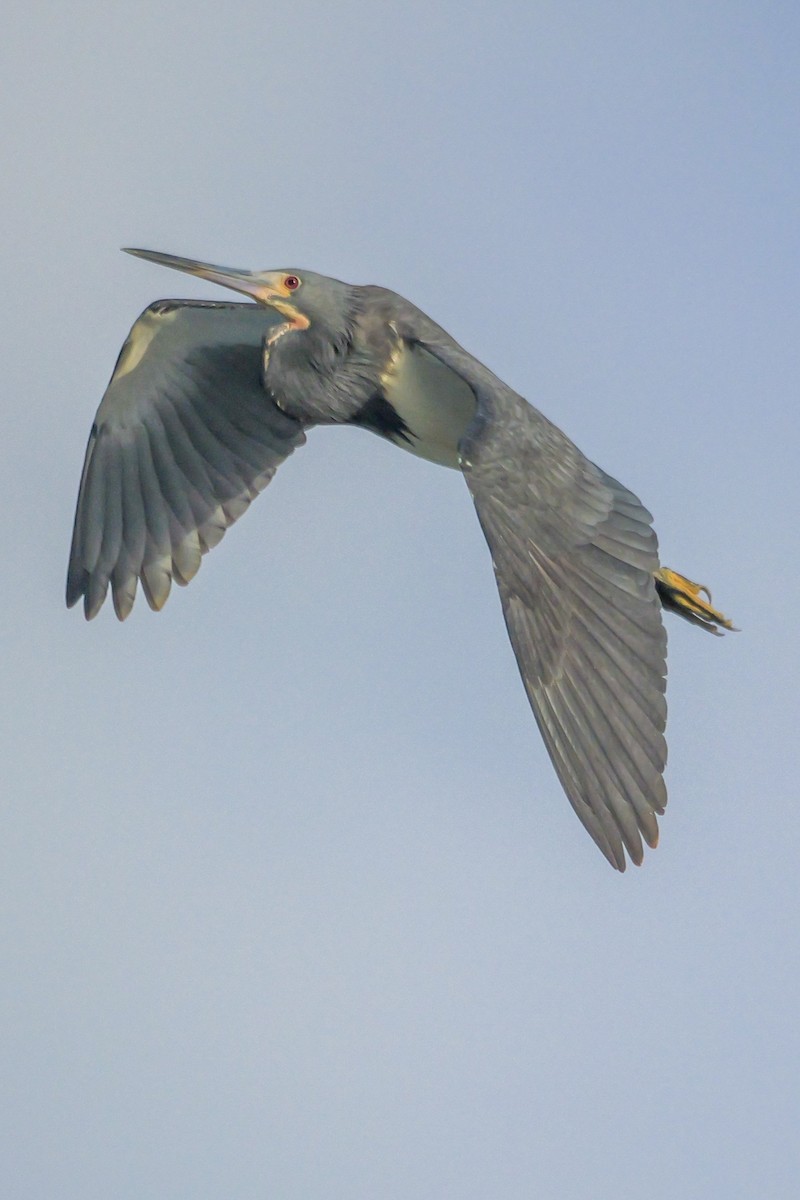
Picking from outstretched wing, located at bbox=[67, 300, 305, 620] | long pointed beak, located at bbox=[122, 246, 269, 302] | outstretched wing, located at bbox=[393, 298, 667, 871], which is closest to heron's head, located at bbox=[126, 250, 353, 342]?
long pointed beak, located at bbox=[122, 246, 269, 302]

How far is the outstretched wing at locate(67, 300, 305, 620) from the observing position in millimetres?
9133

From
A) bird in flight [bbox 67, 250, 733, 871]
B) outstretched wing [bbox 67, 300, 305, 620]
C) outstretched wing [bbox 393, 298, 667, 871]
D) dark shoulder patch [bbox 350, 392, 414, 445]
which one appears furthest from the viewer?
outstretched wing [bbox 67, 300, 305, 620]

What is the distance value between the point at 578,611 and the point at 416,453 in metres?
1.94

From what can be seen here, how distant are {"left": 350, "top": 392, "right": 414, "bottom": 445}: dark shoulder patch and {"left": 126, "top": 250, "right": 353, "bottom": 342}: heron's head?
0.38 metres

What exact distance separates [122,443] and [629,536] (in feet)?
10.4

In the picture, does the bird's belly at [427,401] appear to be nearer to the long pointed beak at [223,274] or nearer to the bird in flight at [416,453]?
the bird in flight at [416,453]

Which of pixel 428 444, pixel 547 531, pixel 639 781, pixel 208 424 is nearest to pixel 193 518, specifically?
pixel 208 424

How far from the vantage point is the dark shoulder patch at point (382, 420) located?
332 inches

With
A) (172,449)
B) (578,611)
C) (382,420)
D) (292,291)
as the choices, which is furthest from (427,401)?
(578,611)

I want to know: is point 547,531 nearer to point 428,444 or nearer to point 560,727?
point 560,727

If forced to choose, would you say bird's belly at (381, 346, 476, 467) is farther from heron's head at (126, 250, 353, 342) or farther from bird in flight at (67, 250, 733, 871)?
heron's head at (126, 250, 353, 342)

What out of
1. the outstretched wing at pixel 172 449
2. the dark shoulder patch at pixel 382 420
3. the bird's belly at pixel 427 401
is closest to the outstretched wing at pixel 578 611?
the bird's belly at pixel 427 401

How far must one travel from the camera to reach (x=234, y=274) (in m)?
8.47

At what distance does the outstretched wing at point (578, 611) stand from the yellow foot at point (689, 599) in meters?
1.18
